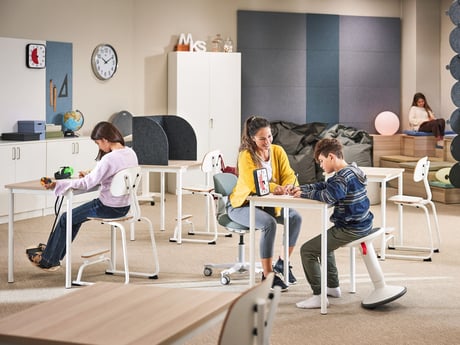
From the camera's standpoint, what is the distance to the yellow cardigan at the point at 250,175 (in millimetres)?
6066

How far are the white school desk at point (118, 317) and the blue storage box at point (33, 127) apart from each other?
6494 mm

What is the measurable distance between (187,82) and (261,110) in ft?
4.70

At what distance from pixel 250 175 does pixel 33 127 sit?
13.9 ft

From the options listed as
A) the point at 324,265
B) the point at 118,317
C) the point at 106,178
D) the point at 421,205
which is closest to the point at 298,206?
the point at 324,265

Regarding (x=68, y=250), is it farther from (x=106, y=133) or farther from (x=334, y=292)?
(x=334, y=292)

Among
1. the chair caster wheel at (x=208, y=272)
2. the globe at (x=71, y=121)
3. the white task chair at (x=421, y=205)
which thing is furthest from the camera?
the globe at (x=71, y=121)

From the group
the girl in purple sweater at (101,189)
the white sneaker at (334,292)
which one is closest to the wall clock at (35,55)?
the girl in purple sweater at (101,189)

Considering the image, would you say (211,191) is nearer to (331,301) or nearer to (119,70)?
(331,301)

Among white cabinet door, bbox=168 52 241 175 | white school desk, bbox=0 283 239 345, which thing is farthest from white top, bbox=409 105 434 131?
white school desk, bbox=0 283 239 345

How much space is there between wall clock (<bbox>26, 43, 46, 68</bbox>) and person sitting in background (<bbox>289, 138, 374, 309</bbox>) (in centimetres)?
502

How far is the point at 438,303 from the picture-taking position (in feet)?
19.2

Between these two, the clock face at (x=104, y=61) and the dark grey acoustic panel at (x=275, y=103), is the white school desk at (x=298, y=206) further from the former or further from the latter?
the dark grey acoustic panel at (x=275, y=103)

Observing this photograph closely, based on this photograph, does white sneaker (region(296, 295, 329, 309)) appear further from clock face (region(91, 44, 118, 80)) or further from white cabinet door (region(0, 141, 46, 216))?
clock face (region(91, 44, 118, 80))

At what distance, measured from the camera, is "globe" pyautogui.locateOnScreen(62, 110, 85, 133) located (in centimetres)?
1034
